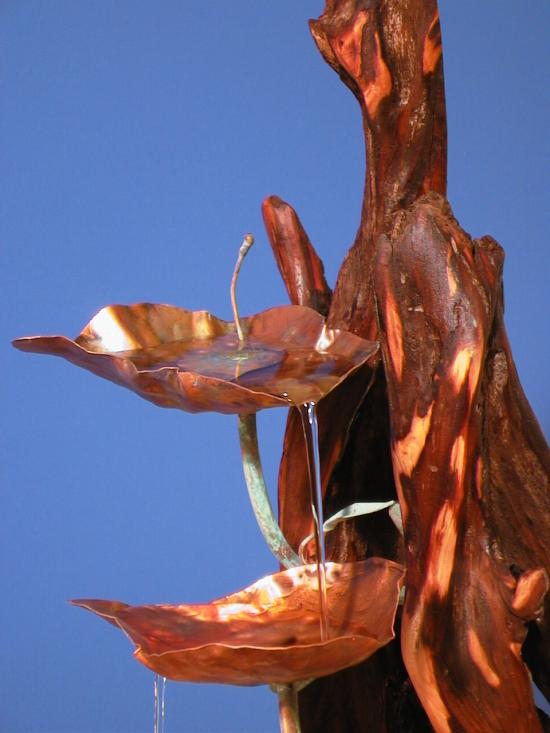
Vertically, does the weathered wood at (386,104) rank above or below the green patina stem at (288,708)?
above

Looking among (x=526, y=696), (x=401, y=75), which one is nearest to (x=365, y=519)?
(x=526, y=696)

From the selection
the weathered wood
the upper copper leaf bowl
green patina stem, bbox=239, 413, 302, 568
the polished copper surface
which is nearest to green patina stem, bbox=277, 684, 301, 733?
the polished copper surface

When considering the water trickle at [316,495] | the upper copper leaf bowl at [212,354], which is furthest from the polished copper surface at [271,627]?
the upper copper leaf bowl at [212,354]

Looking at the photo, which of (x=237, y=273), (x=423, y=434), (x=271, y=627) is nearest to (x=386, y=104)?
(x=237, y=273)

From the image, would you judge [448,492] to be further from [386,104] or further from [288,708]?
[386,104]

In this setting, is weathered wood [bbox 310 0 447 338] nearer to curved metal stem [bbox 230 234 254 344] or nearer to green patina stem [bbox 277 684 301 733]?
curved metal stem [bbox 230 234 254 344]

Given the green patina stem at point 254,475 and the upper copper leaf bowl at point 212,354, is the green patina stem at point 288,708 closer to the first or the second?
the green patina stem at point 254,475
